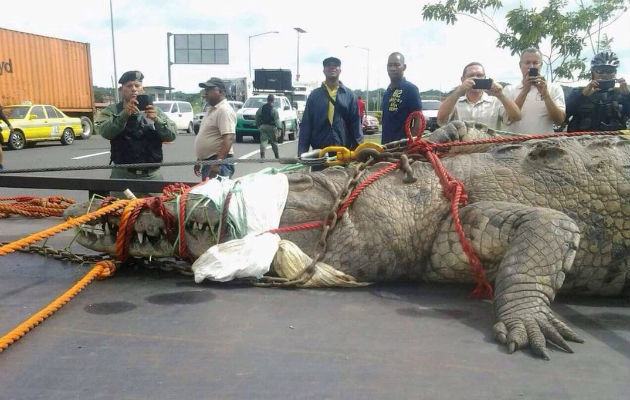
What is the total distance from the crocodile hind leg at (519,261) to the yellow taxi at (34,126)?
18751mm

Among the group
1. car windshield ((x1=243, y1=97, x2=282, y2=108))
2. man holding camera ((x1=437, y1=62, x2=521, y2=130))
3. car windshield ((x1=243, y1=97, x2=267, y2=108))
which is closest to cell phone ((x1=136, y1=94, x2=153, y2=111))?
man holding camera ((x1=437, y1=62, x2=521, y2=130))

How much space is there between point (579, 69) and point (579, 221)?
29.9 ft

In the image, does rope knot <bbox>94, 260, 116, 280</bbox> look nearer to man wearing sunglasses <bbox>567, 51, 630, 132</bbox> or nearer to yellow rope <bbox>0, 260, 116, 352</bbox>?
yellow rope <bbox>0, 260, 116, 352</bbox>

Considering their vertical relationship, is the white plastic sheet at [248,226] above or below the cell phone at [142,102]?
below

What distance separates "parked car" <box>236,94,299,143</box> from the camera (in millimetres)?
23344

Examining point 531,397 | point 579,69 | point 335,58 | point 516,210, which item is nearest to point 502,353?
point 531,397

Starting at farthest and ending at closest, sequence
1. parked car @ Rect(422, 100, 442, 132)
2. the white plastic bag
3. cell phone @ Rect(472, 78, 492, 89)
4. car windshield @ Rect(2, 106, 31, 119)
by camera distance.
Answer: parked car @ Rect(422, 100, 442, 132) < car windshield @ Rect(2, 106, 31, 119) < cell phone @ Rect(472, 78, 492, 89) < the white plastic bag

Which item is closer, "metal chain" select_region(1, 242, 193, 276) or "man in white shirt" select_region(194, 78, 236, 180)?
"metal chain" select_region(1, 242, 193, 276)

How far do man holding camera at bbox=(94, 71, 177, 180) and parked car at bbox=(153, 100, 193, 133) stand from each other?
84.7 feet

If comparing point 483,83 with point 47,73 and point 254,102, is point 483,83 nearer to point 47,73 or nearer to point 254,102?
point 254,102

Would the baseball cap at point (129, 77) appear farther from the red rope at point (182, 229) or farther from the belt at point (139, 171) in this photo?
the red rope at point (182, 229)

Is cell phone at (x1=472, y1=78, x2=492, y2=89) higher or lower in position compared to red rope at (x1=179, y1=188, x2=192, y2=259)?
higher

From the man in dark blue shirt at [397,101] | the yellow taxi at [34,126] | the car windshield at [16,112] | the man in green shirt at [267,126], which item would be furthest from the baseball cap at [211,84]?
the car windshield at [16,112]

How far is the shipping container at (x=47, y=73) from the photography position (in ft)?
74.0
